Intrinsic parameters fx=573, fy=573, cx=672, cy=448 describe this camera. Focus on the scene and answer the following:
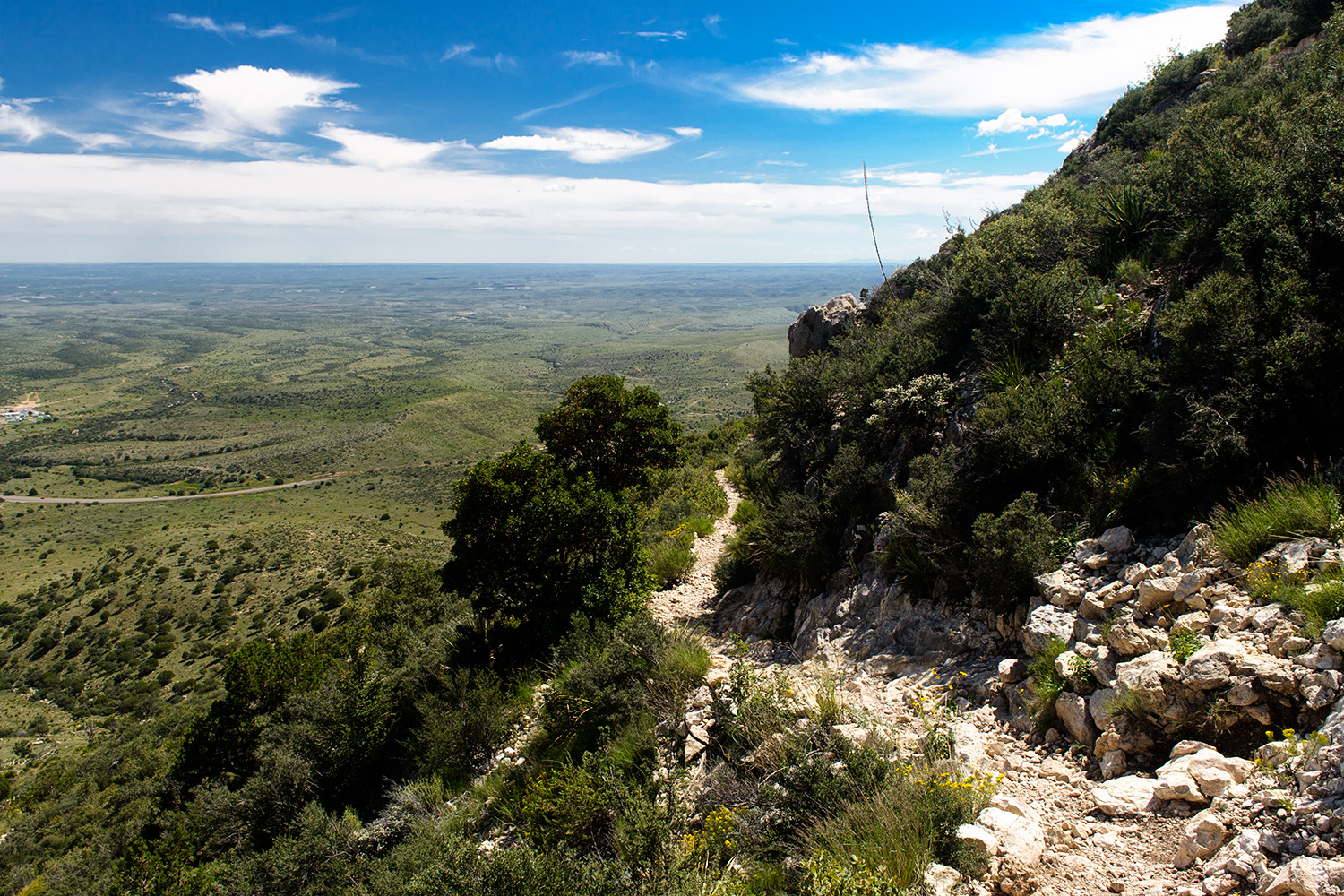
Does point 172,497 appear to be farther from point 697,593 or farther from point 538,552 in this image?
point 697,593

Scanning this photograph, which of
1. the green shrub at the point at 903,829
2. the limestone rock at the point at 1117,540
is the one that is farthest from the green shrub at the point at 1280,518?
the green shrub at the point at 903,829

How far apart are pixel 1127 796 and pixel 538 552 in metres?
8.86

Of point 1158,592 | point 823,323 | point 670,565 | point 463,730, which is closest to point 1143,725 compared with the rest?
point 1158,592

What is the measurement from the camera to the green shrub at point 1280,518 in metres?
4.09

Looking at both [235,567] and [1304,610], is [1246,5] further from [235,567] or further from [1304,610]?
[235,567]

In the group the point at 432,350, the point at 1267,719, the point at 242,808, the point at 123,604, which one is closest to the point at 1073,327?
the point at 1267,719

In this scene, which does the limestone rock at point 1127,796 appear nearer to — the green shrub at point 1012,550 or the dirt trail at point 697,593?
the green shrub at point 1012,550

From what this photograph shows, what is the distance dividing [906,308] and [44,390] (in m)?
198

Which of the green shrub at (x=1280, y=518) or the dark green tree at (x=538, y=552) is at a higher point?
the green shrub at (x=1280, y=518)

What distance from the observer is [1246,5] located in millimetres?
18172

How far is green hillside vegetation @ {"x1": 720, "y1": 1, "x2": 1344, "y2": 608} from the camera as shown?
5.02 metres

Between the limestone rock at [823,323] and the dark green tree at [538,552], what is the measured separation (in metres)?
9.65

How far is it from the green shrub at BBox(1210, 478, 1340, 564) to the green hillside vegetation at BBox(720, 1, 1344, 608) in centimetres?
26

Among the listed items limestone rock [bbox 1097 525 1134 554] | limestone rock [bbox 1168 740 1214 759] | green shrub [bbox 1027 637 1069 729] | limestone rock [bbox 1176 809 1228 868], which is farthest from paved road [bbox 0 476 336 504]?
limestone rock [bbox 1176 809 1228 868]
